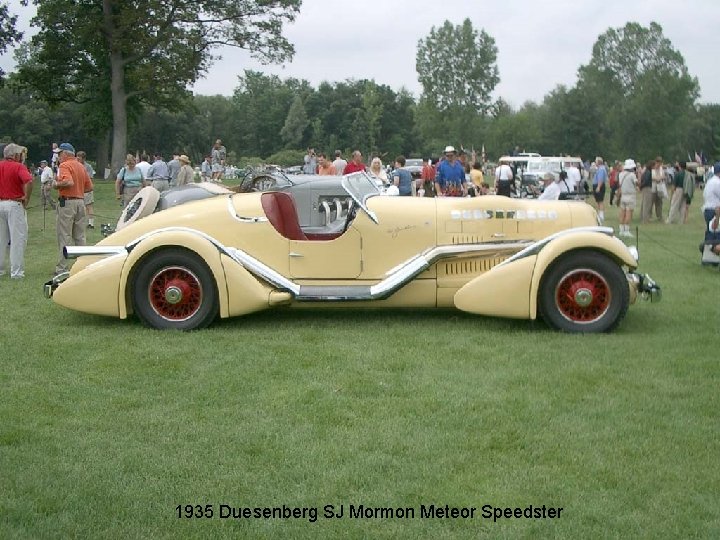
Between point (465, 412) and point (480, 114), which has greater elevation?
point (480, 114)

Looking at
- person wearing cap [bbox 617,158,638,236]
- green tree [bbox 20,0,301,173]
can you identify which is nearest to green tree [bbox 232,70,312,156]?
green tree [bbox 20,0,301,173]

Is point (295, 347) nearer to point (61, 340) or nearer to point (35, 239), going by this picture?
point (61, 340)

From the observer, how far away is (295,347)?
Result: 7.74m

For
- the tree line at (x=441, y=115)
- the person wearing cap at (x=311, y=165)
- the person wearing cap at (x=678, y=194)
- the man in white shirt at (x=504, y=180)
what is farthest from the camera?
the tree line at (x=441, y=115)

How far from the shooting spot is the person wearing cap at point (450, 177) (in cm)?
1694

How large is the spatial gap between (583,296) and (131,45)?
33042mm

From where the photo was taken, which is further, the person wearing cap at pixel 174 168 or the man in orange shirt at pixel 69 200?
the person wearing cap at pixel 174 168

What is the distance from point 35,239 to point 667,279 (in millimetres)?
11642

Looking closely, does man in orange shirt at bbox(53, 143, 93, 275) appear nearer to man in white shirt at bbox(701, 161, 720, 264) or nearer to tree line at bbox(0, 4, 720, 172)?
man in white shirt at bbox(701, 161, 720, 264)

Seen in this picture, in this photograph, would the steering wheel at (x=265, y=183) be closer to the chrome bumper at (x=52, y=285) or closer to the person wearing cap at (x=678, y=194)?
the chrome bumper at (x=52, y=285)

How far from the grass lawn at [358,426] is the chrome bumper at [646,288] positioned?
0.35m

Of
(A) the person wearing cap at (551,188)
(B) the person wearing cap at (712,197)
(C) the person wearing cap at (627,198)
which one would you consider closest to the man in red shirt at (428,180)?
(C) the person wearing cap at (627,198)

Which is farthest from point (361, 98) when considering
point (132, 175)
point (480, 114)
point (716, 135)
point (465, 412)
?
point (465, 412)

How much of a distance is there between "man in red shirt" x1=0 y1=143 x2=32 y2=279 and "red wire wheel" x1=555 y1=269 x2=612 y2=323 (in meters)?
7.11
